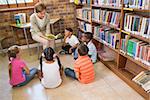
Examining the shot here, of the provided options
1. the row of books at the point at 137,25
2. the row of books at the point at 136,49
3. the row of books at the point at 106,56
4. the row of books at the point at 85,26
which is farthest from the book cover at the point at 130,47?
the row of books at the point at 85,26

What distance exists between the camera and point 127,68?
277 cm

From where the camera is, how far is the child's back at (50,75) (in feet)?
7.75

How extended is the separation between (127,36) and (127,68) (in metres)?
0.61

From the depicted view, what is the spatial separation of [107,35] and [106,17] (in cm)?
33

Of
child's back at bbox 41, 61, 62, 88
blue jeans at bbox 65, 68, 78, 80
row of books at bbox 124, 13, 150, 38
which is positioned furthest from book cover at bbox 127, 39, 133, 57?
child's back at bbox 41, 61, 62, 88

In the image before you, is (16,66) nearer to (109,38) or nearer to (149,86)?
(109,38)

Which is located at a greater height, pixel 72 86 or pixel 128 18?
pixel 128 18

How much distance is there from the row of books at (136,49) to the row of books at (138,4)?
456 millimetres

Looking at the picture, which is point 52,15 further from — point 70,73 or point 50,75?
point 50,75

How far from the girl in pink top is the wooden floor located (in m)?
0.11

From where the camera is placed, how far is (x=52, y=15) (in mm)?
4219

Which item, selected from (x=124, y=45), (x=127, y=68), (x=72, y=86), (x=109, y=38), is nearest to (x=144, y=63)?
(x=124, y=45)

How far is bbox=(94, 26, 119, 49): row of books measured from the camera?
2.73 m

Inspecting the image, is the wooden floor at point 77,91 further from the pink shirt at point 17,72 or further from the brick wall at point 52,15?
the brick wall at point 52,15
